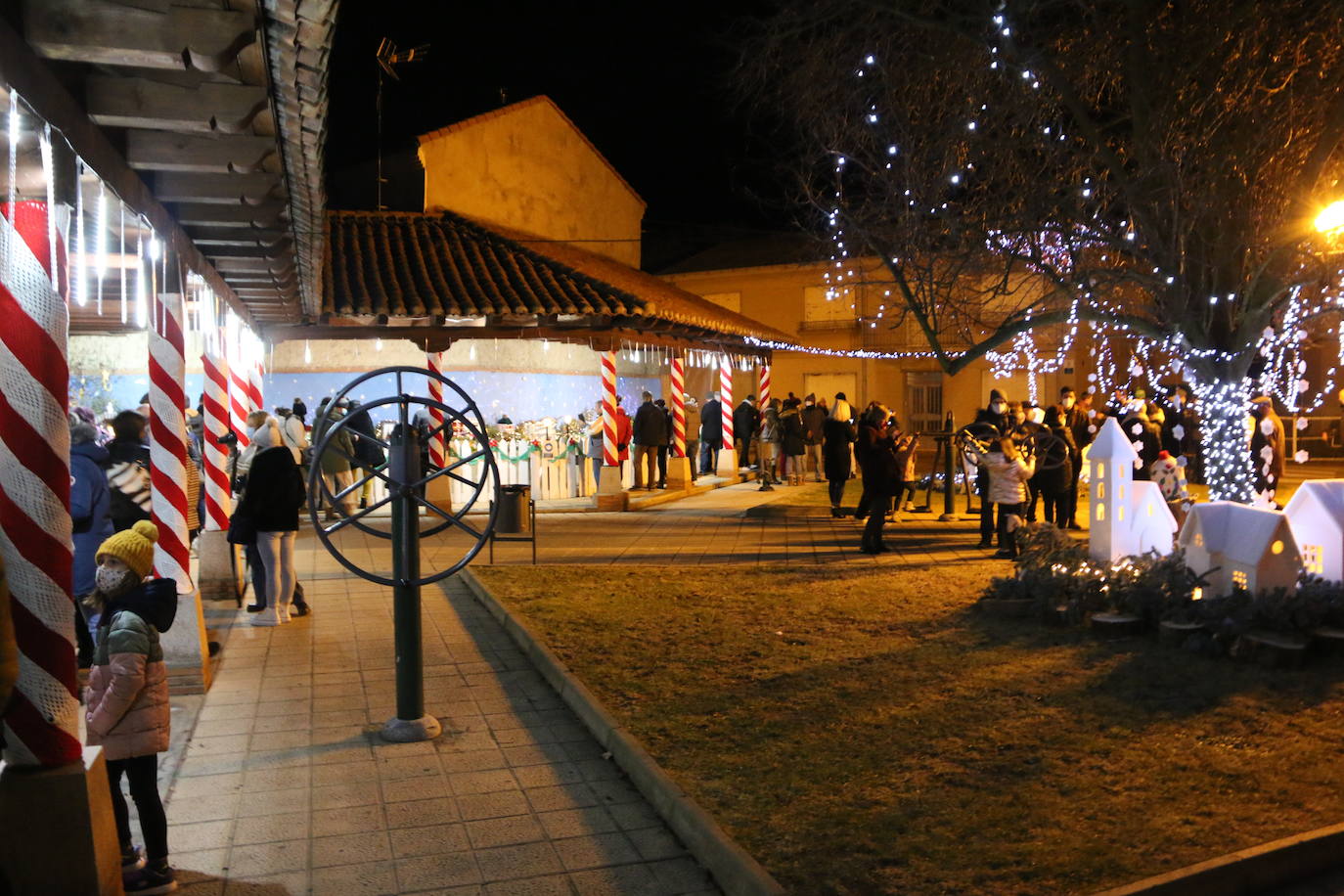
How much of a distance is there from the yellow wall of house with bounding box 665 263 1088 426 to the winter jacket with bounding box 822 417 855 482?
19596 millimetres

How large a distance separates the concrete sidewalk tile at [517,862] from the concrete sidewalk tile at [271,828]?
3.10ft

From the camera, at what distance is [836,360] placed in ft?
125

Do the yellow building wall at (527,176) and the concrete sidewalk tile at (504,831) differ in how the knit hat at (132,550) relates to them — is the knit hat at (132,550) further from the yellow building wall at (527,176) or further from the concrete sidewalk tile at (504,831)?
the yellow building wall at (527,176)

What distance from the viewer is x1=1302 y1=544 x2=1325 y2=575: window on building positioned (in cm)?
800

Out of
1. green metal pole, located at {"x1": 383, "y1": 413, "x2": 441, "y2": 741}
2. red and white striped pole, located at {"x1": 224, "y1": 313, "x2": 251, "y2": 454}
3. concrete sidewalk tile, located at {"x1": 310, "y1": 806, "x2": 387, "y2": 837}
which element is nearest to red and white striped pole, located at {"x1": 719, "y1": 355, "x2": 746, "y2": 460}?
red and white striped pole, located at {"x1": 224, "y1": 313, "x2": 251, "y2": 454}

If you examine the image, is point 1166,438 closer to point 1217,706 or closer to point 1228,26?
point 1228,26

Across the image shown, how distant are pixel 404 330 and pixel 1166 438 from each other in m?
14.4

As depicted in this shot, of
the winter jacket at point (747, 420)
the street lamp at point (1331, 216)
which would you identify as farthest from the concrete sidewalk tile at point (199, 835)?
the winter jacket at point (747, 420)

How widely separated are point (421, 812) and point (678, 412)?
57.3 feet

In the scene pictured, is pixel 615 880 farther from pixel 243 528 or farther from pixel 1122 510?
pixel 1122 510

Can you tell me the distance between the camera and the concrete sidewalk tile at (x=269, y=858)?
4.46m

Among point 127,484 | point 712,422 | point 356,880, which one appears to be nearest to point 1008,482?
point 127,484

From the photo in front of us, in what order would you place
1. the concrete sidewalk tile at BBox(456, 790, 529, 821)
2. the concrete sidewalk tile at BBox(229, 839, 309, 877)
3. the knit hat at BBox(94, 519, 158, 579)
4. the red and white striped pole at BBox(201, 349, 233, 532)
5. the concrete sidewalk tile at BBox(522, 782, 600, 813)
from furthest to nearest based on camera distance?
the red and white striped pole at BBox(201, 349, 233, 532)
the concrete sidewalk tile at BBox(522, 782, 600, 813)
the concrete sidewalk tile at BBox(456, 790, 529, 821)
the concrete sidewalk tile at BBox(229, 839, 309, 877)
the knit hat at BBox(94, 519, 158, 579)

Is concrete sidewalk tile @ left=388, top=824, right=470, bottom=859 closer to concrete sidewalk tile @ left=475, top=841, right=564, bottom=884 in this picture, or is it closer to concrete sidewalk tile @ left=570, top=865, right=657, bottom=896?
concrete sidewalk tile @ left=475, top=841, right=564, bottom=884
